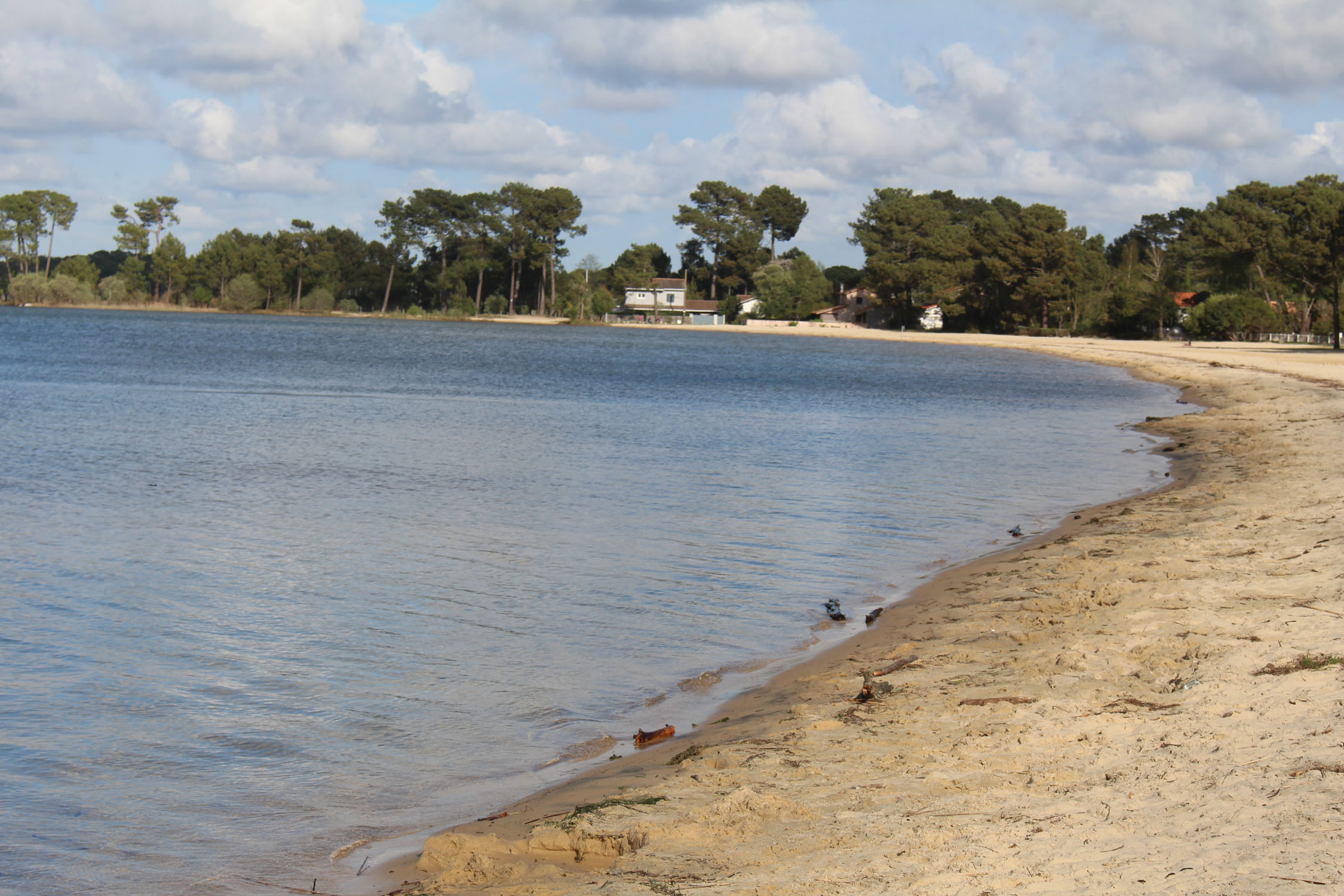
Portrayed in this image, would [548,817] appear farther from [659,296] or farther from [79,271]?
[79,271]

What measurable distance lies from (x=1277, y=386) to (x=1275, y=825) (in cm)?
3583

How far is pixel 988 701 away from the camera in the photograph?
7.00 m

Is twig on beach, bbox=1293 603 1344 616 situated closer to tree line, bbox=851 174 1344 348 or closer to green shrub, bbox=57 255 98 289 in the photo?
tree line, bbox=851 174 1344 348

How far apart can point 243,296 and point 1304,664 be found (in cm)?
15198

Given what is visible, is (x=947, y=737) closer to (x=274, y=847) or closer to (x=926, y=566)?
(x=274, y=847)

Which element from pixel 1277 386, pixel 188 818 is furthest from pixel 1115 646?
pixel 1277 386

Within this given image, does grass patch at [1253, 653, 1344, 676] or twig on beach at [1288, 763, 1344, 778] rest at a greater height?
grass patch at [1253, 653, 1344, 676]

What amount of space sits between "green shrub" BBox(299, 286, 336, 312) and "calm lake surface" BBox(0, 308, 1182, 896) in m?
116

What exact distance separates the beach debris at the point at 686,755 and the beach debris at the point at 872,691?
1.24 meters

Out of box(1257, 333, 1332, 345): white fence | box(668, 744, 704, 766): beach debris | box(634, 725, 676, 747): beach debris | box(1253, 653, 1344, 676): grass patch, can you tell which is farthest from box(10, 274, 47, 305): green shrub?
box(1253, 653, 1344, 676): grass patch

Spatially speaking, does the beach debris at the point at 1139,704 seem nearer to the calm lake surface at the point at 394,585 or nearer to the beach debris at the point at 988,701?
the beach debris at the point at 988,701

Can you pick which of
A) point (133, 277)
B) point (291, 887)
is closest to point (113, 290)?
point (133, 277)

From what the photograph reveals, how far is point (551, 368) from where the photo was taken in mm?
57750

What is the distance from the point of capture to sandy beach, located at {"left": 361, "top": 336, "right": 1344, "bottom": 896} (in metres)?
4.59
